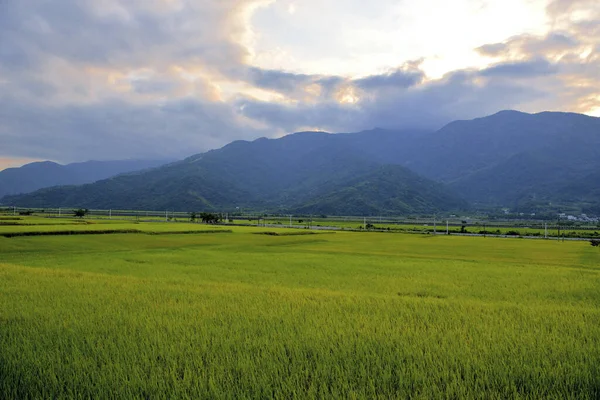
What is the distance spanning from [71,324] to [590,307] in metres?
10.8

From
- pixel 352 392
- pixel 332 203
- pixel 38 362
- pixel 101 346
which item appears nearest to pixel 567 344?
pixel 352 392

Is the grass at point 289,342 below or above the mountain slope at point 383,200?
below

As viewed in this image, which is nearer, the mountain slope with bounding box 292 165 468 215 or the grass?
the grass

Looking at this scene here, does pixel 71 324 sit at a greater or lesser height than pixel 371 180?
lesser

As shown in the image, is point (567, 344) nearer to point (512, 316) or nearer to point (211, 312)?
point (512, 316)

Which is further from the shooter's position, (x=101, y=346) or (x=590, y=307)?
(x=590, y=307)

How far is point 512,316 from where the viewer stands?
726 centimetres

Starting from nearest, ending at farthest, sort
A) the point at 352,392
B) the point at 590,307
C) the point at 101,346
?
the point at 352,392
the point at 101,346
the point at 590,307

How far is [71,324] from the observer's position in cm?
650

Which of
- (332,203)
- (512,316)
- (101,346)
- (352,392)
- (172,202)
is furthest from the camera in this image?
(172,202)

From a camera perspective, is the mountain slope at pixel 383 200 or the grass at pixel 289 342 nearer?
the grass at pixel 289 342

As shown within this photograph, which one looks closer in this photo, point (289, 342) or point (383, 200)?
point (289, 342)

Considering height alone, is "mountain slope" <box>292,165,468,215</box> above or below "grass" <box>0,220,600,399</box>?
above

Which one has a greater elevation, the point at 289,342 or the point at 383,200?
the point at 383,200
